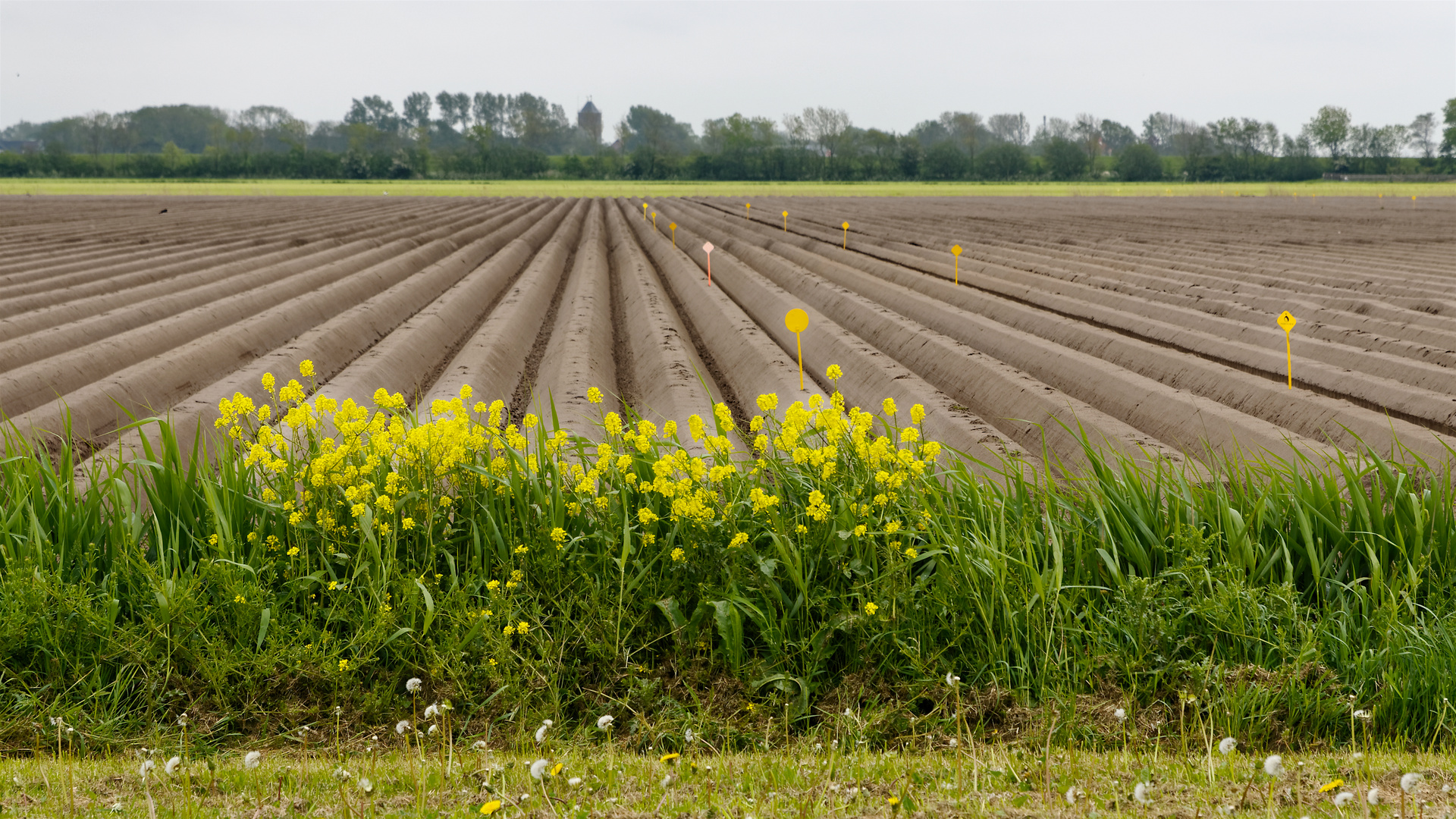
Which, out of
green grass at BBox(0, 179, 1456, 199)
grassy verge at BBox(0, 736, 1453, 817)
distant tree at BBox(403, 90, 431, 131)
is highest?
distant tree at BBox(403, 90, 431, 131)

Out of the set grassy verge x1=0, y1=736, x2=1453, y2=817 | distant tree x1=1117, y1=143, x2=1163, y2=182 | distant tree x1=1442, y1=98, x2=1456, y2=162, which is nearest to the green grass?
distant tree x1=1117, y1=143, x2=1163, y2=182

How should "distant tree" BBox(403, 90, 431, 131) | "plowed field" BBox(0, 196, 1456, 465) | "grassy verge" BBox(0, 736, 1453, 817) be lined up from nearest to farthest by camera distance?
"grassy verge" BBox(0, 736, 1453, 817) < "plowed field" BBox(0, 196, 1456, 465) < "distant tree" BBox(403, 90, 431, 131)

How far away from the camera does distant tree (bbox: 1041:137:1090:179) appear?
86125mm

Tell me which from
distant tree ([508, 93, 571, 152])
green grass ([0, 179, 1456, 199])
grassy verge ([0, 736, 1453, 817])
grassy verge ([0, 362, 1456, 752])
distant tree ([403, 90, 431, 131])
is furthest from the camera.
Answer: distant tree ([403, 90, 431, 131])

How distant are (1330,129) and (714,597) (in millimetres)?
127977

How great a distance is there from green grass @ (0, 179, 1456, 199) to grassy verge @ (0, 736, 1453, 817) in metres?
57.1

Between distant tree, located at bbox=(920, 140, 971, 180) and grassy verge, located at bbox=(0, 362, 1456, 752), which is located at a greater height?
distant tree, located at bbox=(920, 140, 971, 180)

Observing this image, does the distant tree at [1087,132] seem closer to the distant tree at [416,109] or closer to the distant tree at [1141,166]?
the distant tree at [1141,166]

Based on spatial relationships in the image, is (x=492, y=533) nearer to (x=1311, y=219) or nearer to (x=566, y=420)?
(x=566, y=420)

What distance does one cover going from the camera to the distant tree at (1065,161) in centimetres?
8612

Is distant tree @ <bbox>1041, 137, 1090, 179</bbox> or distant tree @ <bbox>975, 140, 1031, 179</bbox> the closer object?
distant tree @ <bbox>1041, 137, 1090, 179</bbox>

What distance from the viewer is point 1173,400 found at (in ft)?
21.7

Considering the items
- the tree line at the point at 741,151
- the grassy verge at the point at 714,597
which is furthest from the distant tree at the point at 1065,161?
the grassy verge at the point at 714,597

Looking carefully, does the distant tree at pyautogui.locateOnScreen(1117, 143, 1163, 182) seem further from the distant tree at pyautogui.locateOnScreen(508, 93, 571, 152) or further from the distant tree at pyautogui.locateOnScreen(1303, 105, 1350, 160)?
the distant tree at pyautogui.locateOnScreen(508, 93, 571, 152)
